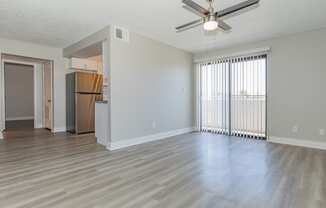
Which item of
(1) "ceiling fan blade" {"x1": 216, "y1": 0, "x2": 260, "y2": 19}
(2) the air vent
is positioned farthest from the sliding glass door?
(1) "ceiling fan blade" {"x1": 216, "y1": 0, "x2": 260, "y2": 19}

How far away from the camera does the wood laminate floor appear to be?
2022 mm

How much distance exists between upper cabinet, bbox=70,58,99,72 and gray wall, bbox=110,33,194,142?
2.55m

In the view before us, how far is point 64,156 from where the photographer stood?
353cm

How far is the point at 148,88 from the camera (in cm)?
477

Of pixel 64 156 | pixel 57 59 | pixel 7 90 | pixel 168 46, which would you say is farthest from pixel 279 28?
pixel 7 90

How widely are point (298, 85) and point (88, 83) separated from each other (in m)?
5.46

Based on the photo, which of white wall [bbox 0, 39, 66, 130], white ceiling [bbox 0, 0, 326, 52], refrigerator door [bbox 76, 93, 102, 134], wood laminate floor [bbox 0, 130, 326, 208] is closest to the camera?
wood laminate floor [bbox 0, 130, 326, 208]

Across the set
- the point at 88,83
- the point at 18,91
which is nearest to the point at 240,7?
the point at 88,83

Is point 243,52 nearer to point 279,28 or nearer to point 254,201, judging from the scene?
point 279,28

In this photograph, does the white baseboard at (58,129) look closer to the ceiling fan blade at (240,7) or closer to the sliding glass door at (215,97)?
the sliding glass door at (215,97)

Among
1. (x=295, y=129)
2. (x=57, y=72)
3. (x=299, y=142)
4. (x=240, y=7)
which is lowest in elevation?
(x=299, y=142)

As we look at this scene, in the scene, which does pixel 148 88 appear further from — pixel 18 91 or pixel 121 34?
pixel 18 91

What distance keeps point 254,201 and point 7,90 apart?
1066cm

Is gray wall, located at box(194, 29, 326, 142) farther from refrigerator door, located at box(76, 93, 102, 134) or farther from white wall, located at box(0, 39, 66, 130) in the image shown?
white wall, located at box(0, 39, 66, 130)
